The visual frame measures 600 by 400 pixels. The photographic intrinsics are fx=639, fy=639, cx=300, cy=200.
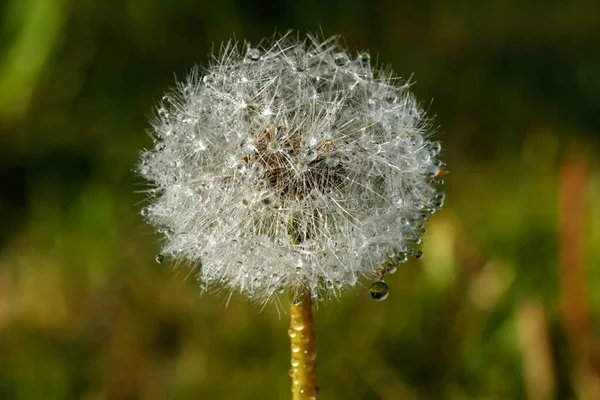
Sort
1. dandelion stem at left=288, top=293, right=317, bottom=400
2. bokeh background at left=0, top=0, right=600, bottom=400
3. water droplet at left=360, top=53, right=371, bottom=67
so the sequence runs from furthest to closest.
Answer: bokeh background at left=0, top=0, right=600, bottom=400 < water droplet at left=360, top=53, right=371, bottom=67 < dandelion stem at left=288, top=293, right=317, bottom=400

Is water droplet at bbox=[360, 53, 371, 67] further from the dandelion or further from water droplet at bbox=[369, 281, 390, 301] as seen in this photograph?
water droplet at bbox=[369, 281, 390, 301]

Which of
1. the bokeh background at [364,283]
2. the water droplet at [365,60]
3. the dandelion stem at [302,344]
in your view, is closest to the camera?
the dandelion stem at [302,344]

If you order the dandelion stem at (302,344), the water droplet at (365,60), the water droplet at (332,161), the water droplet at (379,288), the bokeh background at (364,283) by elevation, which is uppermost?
the bokeh background at (364,283)

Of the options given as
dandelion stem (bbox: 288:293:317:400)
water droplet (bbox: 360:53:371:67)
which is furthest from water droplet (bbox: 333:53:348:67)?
dandelion stem (bbox: 288:293:317:400)

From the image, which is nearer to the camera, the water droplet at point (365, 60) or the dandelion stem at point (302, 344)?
the dandelion stem at point (302, 344)

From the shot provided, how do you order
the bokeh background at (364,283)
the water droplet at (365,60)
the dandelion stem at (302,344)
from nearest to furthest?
the dandelion stem at (302,344) → the water droplet at (365,60) → the bokeh background at (364,283)

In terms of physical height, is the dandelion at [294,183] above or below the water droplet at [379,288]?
above

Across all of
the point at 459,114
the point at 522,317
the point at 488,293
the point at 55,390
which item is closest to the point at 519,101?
the point at 459,114

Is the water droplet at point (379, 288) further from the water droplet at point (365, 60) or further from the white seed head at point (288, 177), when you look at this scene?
the water droplet at point (365, 60)

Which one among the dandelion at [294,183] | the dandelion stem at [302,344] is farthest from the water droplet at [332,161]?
the dandelion stem at [302,344]
